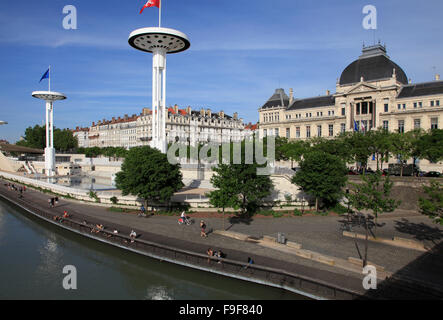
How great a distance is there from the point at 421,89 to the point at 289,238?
2377 inches

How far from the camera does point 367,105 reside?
74.6 m

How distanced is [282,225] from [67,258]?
1885 cm

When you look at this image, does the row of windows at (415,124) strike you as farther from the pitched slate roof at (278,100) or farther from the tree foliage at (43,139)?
the tree foliage at (43,139)

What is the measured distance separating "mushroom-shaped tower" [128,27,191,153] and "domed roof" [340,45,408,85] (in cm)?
4828

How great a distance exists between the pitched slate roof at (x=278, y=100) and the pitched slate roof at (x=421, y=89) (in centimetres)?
3268

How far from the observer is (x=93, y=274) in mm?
20938

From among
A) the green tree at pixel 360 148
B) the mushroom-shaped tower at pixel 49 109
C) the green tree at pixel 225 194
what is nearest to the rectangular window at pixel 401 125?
the green tree at pixel 360 148

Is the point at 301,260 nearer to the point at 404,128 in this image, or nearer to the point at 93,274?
the point at 93,274

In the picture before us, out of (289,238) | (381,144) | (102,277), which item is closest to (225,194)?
(289,238)

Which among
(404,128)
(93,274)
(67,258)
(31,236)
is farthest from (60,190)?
(404,128)

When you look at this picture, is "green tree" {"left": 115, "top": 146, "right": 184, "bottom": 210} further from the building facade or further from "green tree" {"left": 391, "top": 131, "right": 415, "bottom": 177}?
the building facade

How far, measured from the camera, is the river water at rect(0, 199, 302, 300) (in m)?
18.0

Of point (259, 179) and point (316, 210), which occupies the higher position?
point (259, 179)

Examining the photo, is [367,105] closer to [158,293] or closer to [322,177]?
[322,177]
